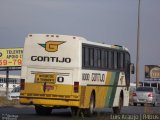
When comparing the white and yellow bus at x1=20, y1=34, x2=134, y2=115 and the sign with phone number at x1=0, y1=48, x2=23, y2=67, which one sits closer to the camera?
the white and yellow bus at x1=20, y1=34, x2=134, y2=115

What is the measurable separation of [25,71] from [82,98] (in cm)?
268

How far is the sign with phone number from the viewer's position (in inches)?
3339

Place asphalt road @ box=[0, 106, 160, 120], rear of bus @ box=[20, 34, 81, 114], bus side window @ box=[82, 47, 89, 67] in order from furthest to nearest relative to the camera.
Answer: bus side window @ box=[82, 47, 89, 67], rear of bus @ box=[20, 34, 81, 114], asphalt road @ box=[0, 106, 160, 120]

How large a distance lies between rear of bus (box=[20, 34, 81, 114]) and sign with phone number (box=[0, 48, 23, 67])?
57.8 meters

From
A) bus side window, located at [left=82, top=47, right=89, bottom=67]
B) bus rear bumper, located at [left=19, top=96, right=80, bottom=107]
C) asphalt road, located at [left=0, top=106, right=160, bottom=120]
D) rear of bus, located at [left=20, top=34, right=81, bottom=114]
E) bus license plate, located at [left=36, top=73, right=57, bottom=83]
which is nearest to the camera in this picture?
asphalt road, located at [left=0, top=106, right=160, bottom=120]

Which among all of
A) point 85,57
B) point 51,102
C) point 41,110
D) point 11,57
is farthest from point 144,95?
point 11,57

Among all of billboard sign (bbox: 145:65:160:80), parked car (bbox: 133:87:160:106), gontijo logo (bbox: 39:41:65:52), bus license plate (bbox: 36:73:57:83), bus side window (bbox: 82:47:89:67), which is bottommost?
parked car (bbox: 133:87:160:106)

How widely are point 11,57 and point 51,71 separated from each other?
59437 mm

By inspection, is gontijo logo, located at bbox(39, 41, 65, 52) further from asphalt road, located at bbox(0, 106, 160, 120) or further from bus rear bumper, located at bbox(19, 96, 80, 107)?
asphalt road, located at bbox(0, 106, 160, 120)

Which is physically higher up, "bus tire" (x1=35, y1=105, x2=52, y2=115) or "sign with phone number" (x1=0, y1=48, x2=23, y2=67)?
"sign with phone number" (x1=0, y1=48, x2=23, y2=67)

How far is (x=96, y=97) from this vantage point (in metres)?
28.2

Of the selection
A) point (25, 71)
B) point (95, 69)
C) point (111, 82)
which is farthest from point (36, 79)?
point (111, 82)

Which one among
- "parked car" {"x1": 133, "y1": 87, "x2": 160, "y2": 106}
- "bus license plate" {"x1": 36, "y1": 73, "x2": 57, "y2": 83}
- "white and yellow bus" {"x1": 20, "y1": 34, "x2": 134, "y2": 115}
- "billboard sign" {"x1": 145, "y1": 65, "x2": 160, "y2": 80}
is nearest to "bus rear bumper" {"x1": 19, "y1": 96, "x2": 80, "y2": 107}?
"white and yellow bus" {"x1": 20, "y1": 34, "x2": 134, "y2": 115}

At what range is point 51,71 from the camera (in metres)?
26.5
